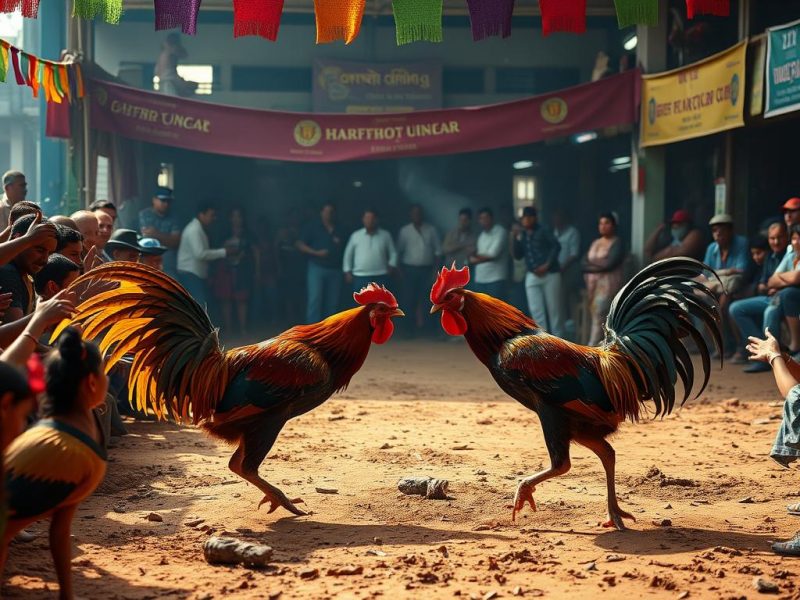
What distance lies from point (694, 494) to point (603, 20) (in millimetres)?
12272

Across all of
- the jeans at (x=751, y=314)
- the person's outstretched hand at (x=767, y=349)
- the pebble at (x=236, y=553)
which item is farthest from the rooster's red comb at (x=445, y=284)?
the jeans at (x=751, y=314)

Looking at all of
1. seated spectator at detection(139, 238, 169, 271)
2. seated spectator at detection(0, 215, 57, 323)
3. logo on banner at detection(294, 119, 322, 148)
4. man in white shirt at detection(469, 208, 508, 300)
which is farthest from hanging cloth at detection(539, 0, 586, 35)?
man in white shirt at detection(469, 208, 508, 300)

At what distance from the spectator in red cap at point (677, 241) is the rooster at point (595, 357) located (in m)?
7.52

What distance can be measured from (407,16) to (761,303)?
18.8 feet

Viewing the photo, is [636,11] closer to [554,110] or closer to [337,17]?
[337,17]

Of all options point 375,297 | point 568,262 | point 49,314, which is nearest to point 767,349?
point 375,297

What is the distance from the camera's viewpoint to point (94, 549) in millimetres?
4637

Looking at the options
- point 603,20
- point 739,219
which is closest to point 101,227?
point 739,219

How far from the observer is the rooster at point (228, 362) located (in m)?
5.20

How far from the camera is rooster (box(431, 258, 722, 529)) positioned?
5.12 m

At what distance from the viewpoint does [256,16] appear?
329 inches

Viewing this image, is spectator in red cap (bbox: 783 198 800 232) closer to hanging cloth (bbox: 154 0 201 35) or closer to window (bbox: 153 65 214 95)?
hanging cloth (bbox: 154 0 201 35)

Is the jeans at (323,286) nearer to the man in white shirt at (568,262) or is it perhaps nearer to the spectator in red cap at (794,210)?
the man in white shirt at (568,262)

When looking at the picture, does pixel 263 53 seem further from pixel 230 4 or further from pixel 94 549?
pixel 94 549
